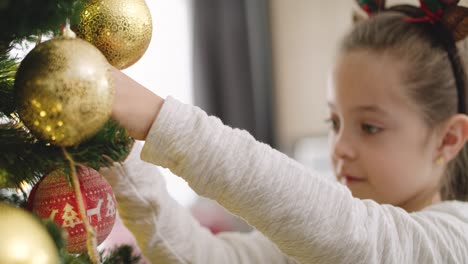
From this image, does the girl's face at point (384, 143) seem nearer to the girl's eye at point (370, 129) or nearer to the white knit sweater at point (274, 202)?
the girl's eye at point (370, 129)

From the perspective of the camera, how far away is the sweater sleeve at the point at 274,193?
48 centimetres

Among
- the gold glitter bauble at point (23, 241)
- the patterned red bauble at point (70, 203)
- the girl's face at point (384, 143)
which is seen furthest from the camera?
the girl's face at point (384, 143)

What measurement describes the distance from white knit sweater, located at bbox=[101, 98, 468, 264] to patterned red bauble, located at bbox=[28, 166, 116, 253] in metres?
0.07

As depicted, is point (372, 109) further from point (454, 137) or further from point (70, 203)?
point (70, 203)

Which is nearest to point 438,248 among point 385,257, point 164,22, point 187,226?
point 385,257

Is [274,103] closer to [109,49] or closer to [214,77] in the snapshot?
[214,77]

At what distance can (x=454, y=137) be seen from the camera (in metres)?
0.96

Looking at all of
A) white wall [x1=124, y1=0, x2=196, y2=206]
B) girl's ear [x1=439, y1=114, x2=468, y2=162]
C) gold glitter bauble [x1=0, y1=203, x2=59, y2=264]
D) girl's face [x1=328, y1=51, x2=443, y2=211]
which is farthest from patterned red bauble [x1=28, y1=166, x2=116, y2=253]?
white wall [x1=124, y1=0, x2=196, y2=206]

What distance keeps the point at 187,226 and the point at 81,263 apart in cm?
43

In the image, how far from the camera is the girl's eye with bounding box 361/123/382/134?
93 centimetres

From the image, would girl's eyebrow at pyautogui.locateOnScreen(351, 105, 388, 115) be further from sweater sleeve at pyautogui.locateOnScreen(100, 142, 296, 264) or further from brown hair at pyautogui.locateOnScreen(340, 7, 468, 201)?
sweater sleeve at pyautogui.locateOnScreen(100, 142, 296, 264)

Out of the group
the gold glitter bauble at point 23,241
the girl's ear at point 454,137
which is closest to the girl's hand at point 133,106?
the gold glitter bauble at point 23,241

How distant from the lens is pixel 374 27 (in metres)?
1.04

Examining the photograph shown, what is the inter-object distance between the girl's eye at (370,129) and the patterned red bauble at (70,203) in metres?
0.61
